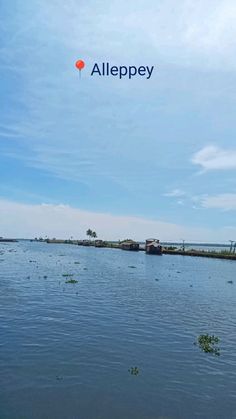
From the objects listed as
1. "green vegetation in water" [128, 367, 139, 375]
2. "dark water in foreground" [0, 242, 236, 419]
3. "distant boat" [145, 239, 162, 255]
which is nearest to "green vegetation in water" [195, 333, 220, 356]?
"dark water in foreground" [0, 242, 236, 419]

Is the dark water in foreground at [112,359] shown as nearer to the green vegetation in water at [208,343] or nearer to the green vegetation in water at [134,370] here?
the green vegetation in water at [134,370]

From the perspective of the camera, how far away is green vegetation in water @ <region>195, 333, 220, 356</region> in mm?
22125


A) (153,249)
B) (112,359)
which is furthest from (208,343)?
(153,249)

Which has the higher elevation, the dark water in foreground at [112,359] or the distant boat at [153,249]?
the distant boat at [153,249]

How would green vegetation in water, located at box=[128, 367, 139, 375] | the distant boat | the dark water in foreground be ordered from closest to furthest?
the dark water in foreground → green vegetation in water, located at box=[128, 367, 139, 375] → the distant boat

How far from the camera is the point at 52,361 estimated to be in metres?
19.3

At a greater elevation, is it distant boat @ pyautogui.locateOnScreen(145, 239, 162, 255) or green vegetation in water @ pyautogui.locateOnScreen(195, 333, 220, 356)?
distant boat @ pyautogui.locateOnScreen(145, 239, 162, 255)

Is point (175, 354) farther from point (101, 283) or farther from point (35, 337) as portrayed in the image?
point (101, 283)

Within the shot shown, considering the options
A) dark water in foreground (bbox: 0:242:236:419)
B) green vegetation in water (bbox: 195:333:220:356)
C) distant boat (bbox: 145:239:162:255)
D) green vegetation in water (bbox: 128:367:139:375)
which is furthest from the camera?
distant boat (bbox: 145:239:162:255)

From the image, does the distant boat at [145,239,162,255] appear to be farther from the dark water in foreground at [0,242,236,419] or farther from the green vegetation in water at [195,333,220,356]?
the green vegetation in water at [195,333,220,356]

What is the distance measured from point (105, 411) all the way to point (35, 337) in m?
10.5

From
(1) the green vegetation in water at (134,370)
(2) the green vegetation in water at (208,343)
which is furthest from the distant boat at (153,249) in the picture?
(1) the green vegetation in water at (134,370)

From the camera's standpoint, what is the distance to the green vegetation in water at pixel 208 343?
72.6 ft

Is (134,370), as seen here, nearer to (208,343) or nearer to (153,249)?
(208,343)
